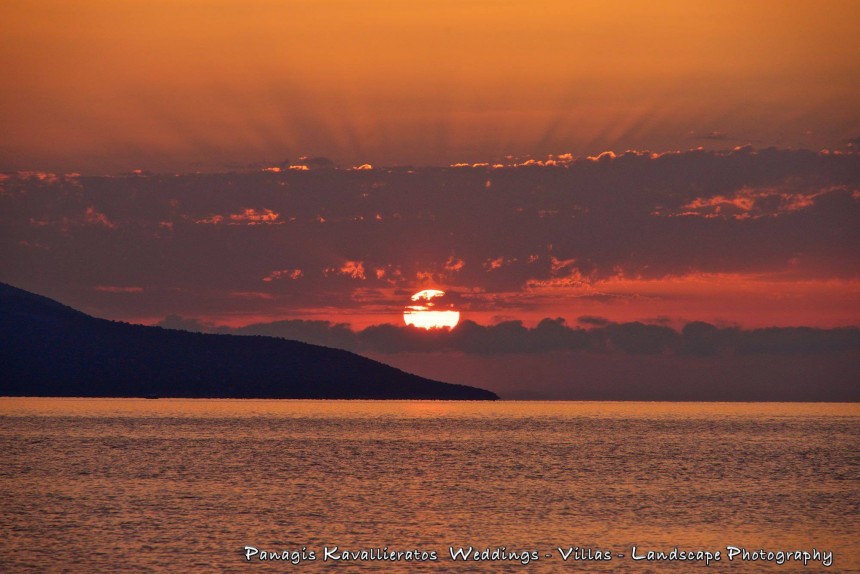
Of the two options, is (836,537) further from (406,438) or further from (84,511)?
(406,438)

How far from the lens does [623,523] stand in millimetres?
73312

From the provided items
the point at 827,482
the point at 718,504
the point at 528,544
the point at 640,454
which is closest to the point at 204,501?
the point at 528,544

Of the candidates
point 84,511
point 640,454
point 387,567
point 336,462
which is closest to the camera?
point 387,567

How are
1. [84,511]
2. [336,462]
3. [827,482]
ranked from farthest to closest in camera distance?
[336,462], [827,482], [84,511]

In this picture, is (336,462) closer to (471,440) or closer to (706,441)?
(471,440)

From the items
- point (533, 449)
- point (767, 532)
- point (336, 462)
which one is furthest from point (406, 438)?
point (767, 532)

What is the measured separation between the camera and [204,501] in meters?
82.7

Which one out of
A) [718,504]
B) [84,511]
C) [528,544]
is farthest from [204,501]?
[718,504]

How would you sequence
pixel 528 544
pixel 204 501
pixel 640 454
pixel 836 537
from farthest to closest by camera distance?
pixel 640 454 → pixel 204 501 → pixel 836 537 → pixel 528 544

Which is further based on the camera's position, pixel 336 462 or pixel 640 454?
pixel 640 454

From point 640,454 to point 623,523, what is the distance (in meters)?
75.3

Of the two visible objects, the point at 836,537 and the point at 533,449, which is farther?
the point at 533,449

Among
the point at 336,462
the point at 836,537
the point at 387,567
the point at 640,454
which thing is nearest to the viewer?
the point at 387,567

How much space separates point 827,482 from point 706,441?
283ft
